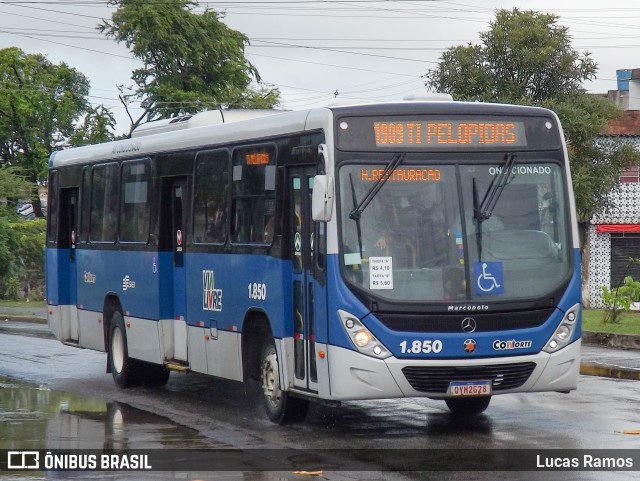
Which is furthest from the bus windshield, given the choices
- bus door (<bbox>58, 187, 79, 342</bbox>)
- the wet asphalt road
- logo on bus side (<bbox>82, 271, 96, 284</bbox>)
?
bus door (<bbox>58, 187, 79, 342</bbox>)

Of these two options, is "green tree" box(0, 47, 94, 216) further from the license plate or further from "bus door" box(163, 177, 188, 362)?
the license plate

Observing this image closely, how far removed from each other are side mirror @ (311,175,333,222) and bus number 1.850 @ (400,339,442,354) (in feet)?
4.29

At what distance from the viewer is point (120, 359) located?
57.8ft

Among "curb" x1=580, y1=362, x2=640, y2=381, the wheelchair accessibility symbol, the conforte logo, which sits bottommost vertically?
"curb" x1=580, y1=362, x2=640, y2=381

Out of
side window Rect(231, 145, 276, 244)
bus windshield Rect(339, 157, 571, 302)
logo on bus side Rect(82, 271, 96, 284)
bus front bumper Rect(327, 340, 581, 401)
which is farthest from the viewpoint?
logo on bus side Rect(82, 271, 96, 284)

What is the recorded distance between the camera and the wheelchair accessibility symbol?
38.7ft

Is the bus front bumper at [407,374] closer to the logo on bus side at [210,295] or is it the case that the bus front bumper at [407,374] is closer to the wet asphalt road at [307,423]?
the wet asphalt road at [307,423]

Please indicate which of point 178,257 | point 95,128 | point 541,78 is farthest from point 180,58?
point 178,257

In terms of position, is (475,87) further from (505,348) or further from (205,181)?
(505,348)

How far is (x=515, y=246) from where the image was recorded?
472 inches

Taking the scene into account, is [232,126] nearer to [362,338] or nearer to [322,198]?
[322,198]

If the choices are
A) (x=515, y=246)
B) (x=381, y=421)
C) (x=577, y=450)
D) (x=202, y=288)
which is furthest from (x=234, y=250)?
(x=577, y=450)

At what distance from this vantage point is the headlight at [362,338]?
1161 centimetres

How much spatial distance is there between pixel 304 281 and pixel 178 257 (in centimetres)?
379
